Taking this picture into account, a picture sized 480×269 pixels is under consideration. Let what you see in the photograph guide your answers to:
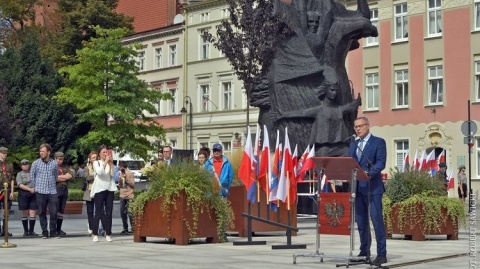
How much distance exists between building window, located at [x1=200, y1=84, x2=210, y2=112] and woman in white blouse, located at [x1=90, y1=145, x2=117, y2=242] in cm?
5394

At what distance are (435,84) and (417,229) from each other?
36538mm

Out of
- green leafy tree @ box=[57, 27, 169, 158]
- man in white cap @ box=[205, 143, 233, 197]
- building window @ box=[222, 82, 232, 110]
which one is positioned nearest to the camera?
man in white cap @ box=[205, 143, 233, 197]

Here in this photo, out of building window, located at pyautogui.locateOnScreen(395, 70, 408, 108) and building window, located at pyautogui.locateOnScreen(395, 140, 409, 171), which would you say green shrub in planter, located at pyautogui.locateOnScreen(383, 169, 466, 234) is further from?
building window, located at pyautogui.locateOnScreen(395, 70, 408, 108)

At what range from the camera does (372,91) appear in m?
61.3

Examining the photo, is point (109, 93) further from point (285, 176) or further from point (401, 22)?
point (285, 176)

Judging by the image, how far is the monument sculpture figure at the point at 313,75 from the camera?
33312 millimetres

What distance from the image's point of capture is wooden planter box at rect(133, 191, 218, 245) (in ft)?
65.2

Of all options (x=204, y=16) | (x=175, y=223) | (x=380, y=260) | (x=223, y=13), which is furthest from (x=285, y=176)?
(x=204, y=16)

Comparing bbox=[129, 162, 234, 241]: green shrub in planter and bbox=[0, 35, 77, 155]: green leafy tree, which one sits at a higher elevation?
bbox=[0, 35, 77, 155]: green leafy tree

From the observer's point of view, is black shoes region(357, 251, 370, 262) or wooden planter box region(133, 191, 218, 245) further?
wooden planter box region(133, 191, 218, 245)

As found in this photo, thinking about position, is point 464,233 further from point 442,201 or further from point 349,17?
point 349,17

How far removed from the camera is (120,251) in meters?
18.4

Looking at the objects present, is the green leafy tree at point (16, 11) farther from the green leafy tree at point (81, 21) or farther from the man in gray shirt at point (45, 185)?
the man in gray shirt at point (45, 185)

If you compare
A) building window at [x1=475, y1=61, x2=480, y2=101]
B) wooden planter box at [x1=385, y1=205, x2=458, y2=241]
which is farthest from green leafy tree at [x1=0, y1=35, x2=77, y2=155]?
wooden planter box at [x1=385, y1=205, x2=458, y2=241]
